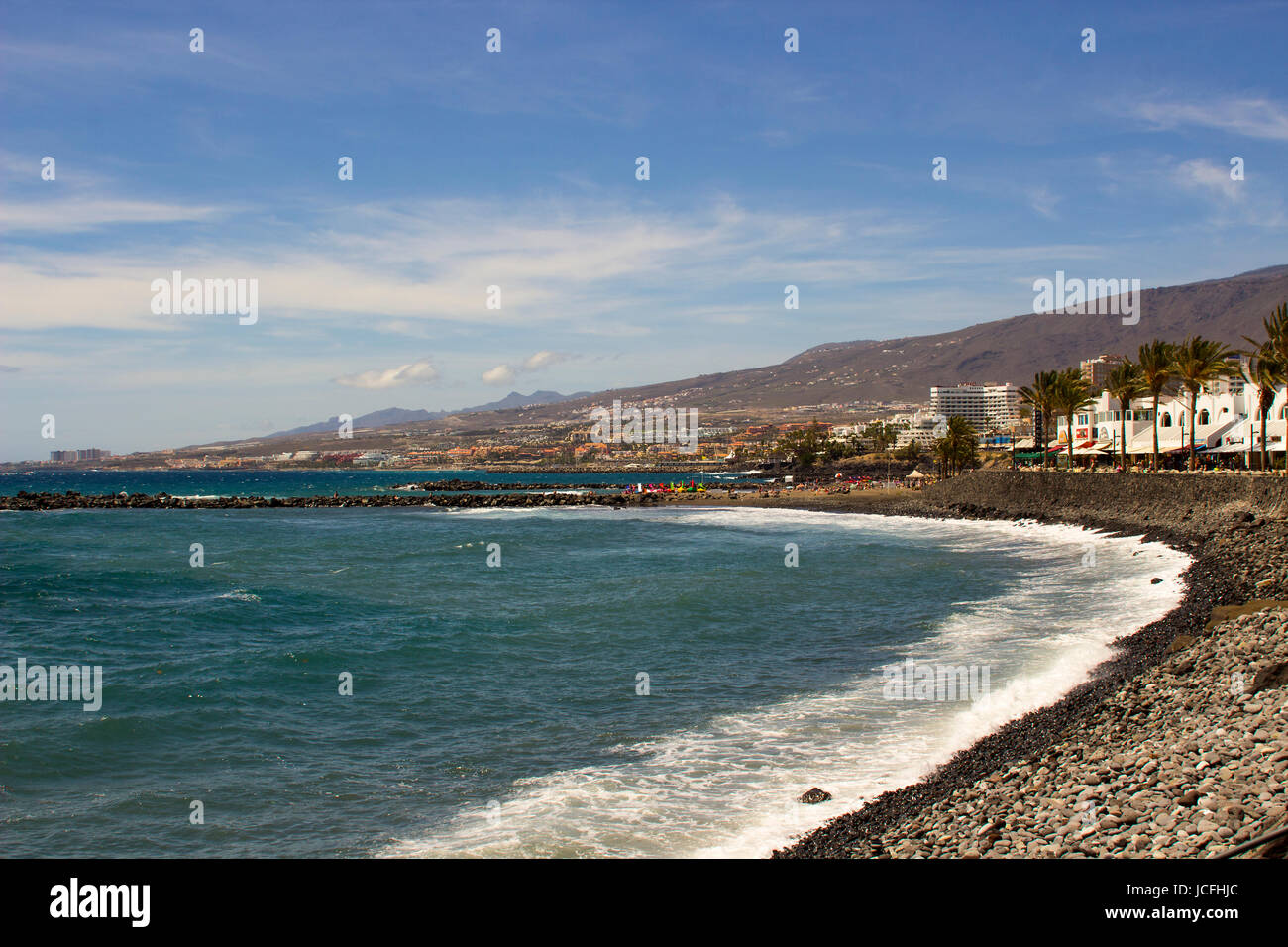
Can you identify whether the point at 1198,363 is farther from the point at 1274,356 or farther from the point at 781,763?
the point at 781,763

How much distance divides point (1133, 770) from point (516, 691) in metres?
11.3

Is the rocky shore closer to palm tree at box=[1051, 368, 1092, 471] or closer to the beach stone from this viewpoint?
the beach stone

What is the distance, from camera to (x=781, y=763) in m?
12.9

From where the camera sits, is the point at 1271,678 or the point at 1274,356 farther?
the point at 1274,356

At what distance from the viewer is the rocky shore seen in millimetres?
7992

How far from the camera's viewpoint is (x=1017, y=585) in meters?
29.9

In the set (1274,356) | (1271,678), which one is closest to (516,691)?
(1271,678)

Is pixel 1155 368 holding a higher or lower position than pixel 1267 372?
higher

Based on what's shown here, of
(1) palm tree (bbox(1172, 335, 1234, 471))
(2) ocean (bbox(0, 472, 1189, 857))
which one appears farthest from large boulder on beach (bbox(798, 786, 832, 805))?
(1) palm tree (bbox(1172, 335, 1234, 471))

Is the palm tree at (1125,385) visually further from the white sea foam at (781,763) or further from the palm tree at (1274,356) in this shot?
the white sea foam at (781,763)
